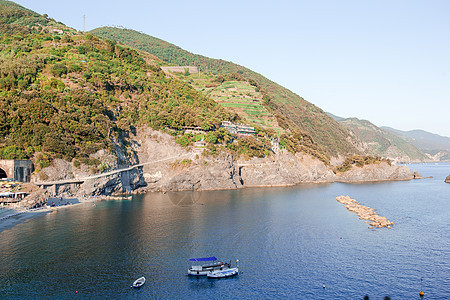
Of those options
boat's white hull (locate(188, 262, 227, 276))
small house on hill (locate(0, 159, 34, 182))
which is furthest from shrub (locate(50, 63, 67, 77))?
boat's white hull (locate(188, 262, 227, 276))

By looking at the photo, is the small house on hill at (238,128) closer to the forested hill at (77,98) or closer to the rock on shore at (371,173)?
the forested hill at (77,98)

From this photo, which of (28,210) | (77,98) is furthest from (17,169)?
(77,98)

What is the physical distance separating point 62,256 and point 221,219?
3136 centimetres

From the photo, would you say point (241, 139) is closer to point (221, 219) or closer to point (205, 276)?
point (221, 219)

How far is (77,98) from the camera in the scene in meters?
Answer: 103

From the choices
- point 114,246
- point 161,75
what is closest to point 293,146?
point 161,75

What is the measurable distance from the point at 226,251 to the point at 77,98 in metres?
74.6

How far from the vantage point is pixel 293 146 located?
14450 cm

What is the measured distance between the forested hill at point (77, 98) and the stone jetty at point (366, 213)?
2085 inches

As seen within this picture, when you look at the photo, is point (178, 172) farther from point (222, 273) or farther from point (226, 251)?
point (222, 273)

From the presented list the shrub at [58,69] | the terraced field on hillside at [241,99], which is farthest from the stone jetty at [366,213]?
the shrub at [58,69]

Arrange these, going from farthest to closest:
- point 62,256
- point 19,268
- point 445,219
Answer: point 445,219, point 62,256, point 19,268

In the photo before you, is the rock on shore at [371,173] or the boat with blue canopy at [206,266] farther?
the rock on shore at [371,173]

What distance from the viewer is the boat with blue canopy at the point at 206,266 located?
1737 inches
